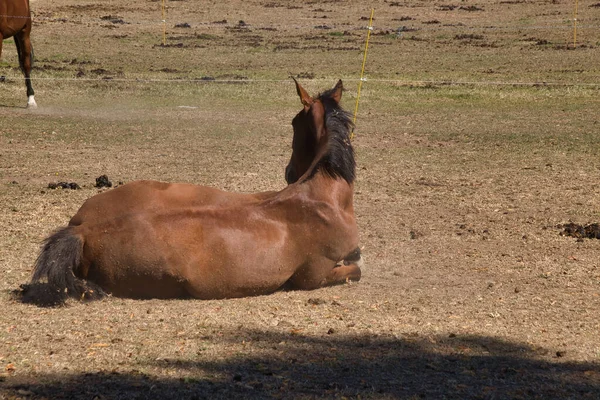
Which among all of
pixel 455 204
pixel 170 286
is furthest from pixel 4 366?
pixel 455 204

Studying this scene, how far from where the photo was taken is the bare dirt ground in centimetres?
447

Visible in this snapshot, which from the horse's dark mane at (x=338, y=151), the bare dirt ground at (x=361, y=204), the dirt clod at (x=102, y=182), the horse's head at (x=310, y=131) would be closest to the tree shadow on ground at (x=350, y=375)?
the bare dirt ground at (x=361, y=204)

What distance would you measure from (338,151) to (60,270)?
A: 215 cm

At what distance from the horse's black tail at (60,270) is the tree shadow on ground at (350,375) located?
1233mm

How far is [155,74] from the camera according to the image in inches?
748

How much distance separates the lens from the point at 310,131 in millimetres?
6895

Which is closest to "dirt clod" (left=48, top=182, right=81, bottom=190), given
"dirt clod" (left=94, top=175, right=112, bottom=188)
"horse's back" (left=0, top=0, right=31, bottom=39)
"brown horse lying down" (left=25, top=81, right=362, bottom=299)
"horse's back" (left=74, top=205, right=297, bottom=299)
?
"dirt clod" (left=94, top=175, right=112, bottom=188)

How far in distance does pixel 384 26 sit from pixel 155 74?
10.7 meters

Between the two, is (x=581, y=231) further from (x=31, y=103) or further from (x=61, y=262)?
(x=31, y=103)

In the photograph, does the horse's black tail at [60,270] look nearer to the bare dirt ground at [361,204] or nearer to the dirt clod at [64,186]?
the bare dirt ground at [361,204]

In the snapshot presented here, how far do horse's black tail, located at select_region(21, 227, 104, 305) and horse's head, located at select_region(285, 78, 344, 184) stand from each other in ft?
6.19

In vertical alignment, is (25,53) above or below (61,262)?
below

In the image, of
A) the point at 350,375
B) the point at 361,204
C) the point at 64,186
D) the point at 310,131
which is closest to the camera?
the point at 350,375


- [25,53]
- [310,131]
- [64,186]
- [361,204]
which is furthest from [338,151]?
[25,53]
